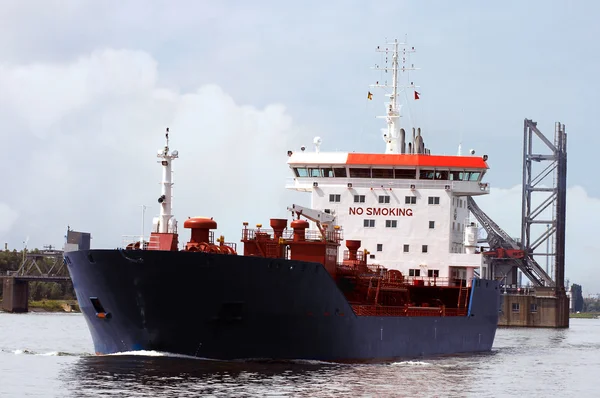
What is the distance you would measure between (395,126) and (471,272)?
7.88m

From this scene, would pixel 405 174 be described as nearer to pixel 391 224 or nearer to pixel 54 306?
pixel 391 224

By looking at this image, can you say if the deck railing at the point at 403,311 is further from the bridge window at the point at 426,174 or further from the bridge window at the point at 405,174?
the bridge window at the point at 405,174

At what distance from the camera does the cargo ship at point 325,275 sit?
3281cm

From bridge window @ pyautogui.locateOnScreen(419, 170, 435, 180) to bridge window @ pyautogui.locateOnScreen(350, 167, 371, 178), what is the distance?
223 cm

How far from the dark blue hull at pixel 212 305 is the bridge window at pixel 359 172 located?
402 inches

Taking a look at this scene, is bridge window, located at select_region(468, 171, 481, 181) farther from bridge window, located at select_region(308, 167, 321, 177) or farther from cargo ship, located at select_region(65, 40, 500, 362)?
bridge window, located at select_region(308, 167, 321, 177)

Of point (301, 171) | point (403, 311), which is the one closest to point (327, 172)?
point (301, 171)

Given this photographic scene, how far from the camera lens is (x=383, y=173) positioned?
151 ft

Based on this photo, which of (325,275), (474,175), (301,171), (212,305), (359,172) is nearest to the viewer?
(212,305)

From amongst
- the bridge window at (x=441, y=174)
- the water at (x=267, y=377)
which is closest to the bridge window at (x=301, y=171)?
the bridge window at (x=441, y=174)

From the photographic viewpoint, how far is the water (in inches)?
1125

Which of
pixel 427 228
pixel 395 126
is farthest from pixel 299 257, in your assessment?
pixel 395 126

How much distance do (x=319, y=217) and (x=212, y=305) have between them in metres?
10.3

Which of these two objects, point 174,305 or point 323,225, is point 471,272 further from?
point 174,305
